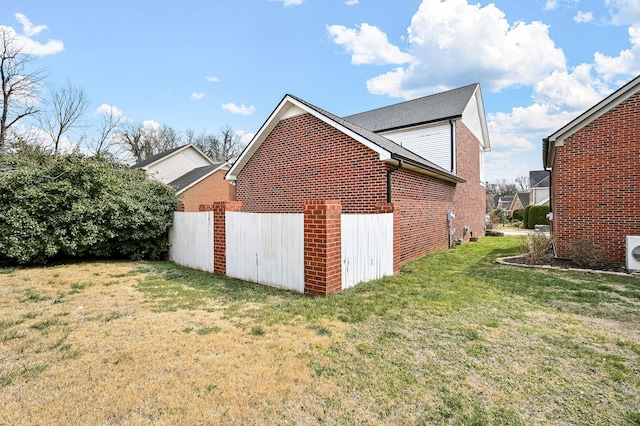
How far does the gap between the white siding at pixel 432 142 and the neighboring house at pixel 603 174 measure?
17.8 feet

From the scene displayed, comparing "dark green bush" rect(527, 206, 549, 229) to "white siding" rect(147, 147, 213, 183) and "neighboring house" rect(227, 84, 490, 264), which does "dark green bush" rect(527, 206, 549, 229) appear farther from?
"white siding" rect(147, 147, 213, 183)

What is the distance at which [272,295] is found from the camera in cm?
512

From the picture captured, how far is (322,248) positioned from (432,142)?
11641 millimetres

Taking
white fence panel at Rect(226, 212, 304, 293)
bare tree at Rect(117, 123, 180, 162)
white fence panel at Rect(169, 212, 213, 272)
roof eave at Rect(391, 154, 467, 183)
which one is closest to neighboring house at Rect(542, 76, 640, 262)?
roof eave at Rect(391, 154, 467, 183)

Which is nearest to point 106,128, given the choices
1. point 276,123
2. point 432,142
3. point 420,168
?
point 276,123

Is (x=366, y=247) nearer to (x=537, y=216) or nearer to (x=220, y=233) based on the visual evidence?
(x=220, y=233)

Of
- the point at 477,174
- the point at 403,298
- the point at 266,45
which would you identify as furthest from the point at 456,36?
the point at 403,298

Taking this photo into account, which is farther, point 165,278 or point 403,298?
point 165,278

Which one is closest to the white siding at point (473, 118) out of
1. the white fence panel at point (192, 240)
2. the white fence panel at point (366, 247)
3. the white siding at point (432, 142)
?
the white siding at point (432, 142)

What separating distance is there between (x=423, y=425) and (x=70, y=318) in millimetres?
4572

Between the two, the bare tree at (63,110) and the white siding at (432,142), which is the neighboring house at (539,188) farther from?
the bare tree at (63,110)

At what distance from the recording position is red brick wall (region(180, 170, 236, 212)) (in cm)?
2102

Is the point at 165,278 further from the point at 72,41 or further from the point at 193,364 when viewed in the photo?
the point at 72,41

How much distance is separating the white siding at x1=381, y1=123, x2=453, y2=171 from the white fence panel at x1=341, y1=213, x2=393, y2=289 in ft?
28.5
